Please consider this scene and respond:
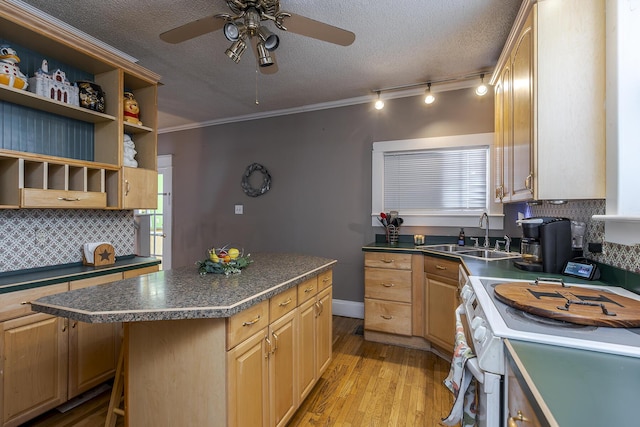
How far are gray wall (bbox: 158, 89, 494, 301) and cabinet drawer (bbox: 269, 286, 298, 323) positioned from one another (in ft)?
6.06

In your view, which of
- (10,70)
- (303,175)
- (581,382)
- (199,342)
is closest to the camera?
(581,382)

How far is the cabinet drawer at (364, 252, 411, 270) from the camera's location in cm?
266

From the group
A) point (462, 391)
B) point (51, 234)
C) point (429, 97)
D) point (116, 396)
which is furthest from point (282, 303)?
point (429, 97)

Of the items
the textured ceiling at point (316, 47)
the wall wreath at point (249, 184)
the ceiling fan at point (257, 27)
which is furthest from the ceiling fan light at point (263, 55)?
the wall wreath at point (249, 184)

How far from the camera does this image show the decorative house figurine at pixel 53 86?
1910 millimetres

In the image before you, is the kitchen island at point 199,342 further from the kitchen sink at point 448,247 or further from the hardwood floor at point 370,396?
the kitchen sink at point 448,247

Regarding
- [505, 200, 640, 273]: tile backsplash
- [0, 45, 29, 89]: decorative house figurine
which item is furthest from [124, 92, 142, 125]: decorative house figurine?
[505, 200, 640, 273]: tile backsplash

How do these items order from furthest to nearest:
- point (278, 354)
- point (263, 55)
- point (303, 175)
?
point (303, 175) → point (263, 55) → point (278, 354)

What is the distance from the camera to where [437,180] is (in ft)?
10.2

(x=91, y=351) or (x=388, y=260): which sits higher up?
(x=388, y=260)

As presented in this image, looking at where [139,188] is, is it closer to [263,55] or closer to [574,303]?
[263,55]

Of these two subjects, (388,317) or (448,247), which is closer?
(388,317)

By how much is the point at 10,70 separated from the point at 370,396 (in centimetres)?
307

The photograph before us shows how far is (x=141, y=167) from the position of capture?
2.58 metres
